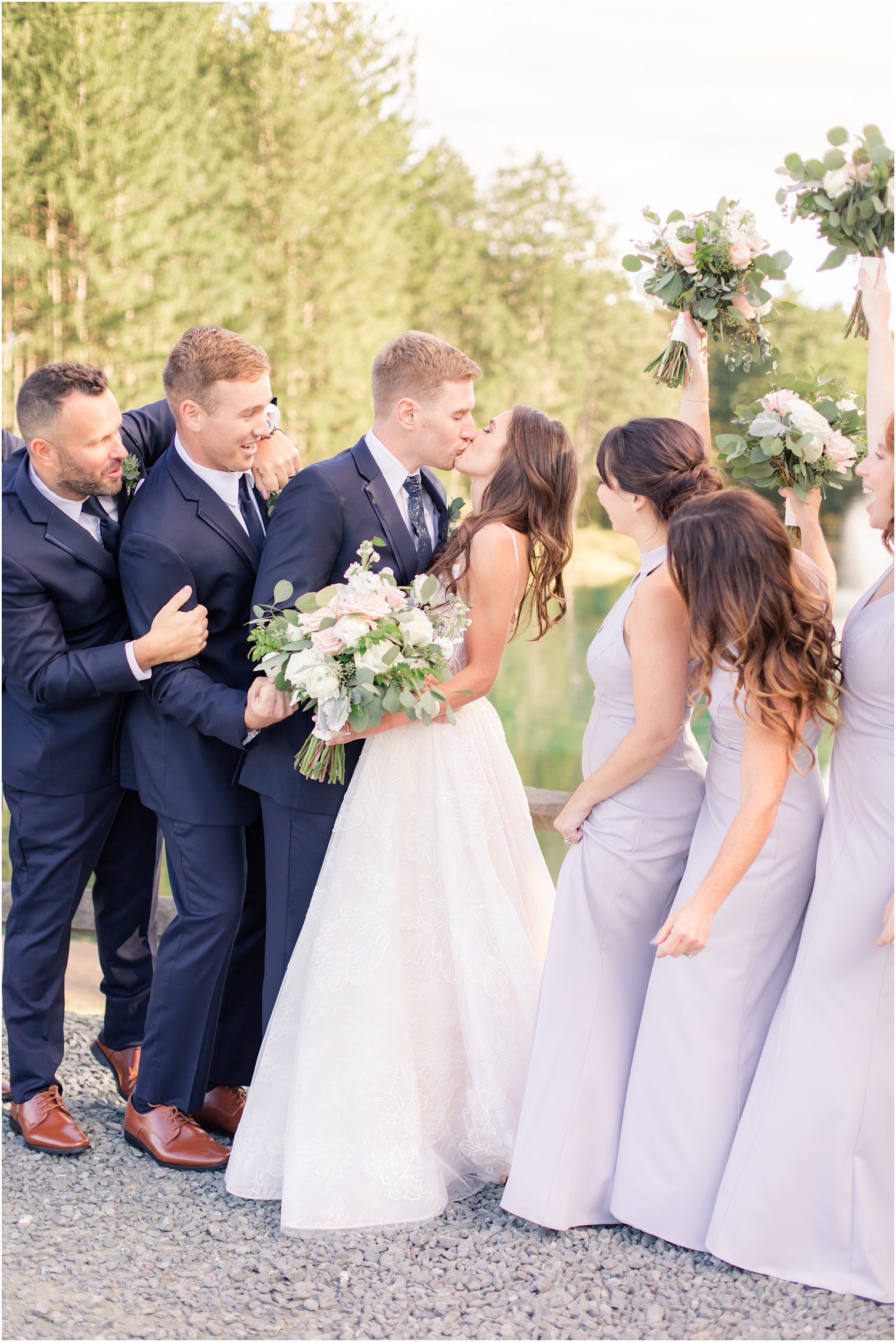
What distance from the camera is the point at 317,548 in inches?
138

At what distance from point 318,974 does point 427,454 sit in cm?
168

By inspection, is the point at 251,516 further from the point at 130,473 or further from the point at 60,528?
the point at 60,528

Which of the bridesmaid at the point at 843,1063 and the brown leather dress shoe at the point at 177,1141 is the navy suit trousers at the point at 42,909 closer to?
the brown leather dress shoe at the point at 177,1141

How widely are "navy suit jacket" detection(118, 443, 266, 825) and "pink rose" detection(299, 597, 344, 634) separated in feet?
1.49

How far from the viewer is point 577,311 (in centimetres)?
3578

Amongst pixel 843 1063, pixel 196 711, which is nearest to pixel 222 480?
pixel 196 711

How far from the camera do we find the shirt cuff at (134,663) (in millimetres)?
3592

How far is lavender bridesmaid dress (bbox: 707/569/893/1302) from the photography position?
9.64 ft

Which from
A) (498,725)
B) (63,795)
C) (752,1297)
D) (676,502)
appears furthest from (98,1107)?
(676,502)

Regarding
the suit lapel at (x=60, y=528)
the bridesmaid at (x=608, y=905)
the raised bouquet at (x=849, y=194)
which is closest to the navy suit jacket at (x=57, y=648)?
the suit lapel at (x=60, y=528)

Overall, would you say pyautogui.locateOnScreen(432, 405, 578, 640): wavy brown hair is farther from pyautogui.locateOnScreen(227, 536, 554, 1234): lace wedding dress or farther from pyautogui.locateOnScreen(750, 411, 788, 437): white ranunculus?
pyautogui.locateOnScreen(750, 411, 788, 437): white ranunculus

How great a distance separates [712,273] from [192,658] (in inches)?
81.6

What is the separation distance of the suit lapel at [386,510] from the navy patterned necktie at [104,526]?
87 cm

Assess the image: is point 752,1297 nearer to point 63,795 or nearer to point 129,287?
point 63,795
